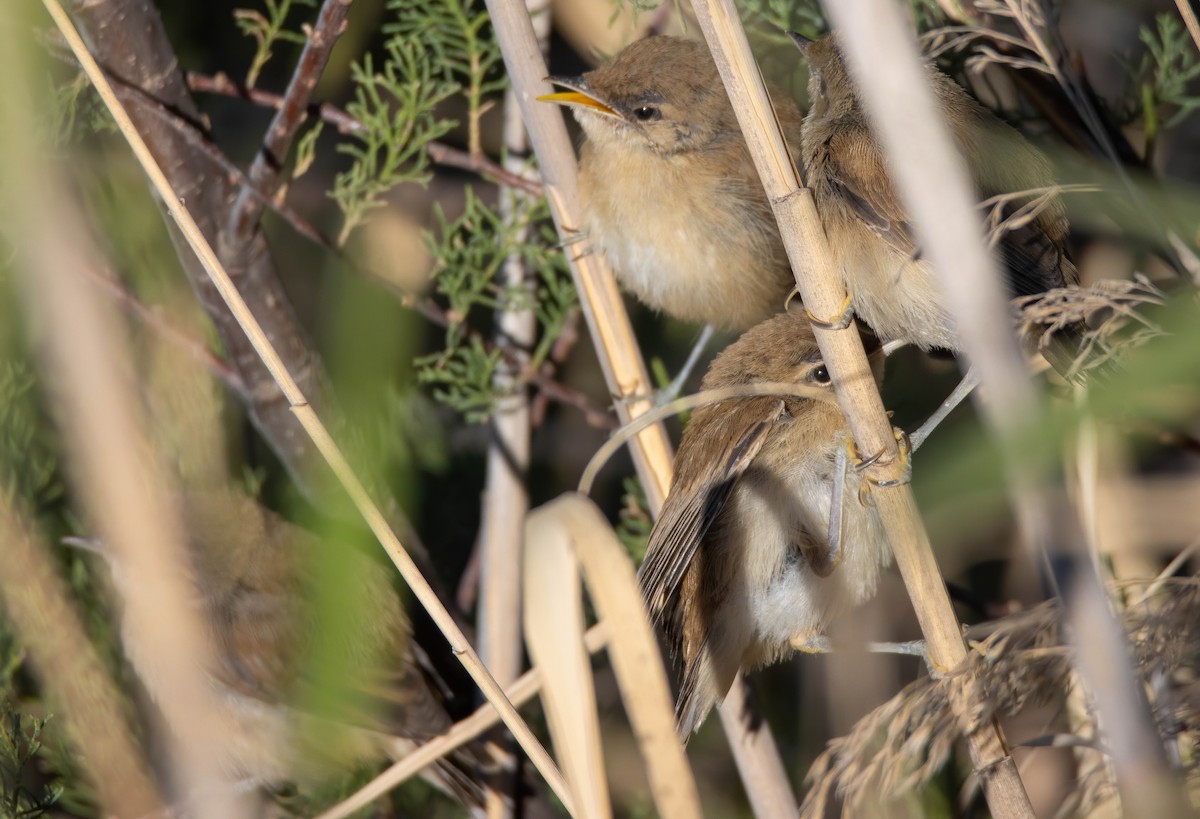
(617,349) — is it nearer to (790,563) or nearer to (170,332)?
(790,563)

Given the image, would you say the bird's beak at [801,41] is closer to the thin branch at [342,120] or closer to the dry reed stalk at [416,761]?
the thin branch at [342,120]

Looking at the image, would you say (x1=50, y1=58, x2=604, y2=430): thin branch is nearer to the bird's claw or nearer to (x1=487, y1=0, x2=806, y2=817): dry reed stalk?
(x1=487, y1=0, x2=806, y2=817): dry reed stalk

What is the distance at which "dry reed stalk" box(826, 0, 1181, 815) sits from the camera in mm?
1128

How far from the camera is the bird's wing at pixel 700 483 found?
187 cm

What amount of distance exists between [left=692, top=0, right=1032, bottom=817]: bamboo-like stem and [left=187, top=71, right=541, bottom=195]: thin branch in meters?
1.21

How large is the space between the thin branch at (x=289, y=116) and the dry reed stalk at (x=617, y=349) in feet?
1.16

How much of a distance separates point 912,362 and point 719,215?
0.73m

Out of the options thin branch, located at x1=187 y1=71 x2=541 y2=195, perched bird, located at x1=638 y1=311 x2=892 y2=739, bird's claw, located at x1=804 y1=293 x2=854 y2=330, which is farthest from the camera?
thin branch, located at x1=187 y1=71 x2=541 y2=195

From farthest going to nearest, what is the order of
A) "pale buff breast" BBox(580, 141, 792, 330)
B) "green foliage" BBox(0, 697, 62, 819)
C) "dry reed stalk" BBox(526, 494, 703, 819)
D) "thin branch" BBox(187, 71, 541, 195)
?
"thin branch" BBox(187, 71, 541, 195)
"pale buff breast" BBox(580, 141, 792, 330)
"green foliage" BBox(0, 697, 62, 819)
"dry reed stalk" BBox(526, 494, 703, 819)

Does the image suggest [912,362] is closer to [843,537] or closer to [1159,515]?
[1159,515]

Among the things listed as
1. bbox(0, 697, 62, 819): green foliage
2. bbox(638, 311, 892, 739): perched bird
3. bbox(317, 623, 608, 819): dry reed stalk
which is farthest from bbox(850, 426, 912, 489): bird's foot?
bbox(0, 697, 62, 819): green foliage

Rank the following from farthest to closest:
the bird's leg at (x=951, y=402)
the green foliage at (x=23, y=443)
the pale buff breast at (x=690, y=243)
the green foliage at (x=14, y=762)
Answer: the green foliage at (x=23, y=443) < the pale buff breast at (x=690, y=243) < the green foliage at (x=14, y=762) < the bird's leg at (x=951, y=402)

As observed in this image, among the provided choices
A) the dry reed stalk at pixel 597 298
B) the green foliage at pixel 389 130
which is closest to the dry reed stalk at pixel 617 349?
the dry reed stalk at pixel 597 298

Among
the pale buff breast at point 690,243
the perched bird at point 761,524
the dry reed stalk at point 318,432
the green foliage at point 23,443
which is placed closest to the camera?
the dry reed stalk at point 318,432
